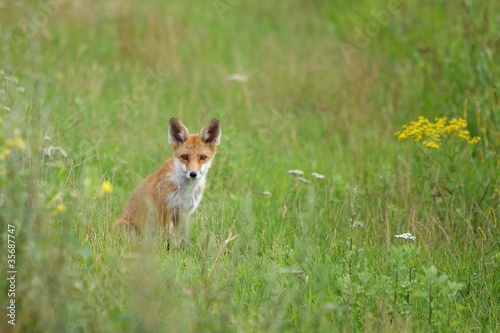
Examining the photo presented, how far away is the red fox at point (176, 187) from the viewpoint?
7199mm

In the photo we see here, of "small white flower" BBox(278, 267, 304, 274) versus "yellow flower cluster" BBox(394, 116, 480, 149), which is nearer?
"small white flower" BBox(278, 267, 304, 274)

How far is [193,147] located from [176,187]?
0.50m

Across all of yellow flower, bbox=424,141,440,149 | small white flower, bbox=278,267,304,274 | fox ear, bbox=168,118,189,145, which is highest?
fox ear, bbox=168,118,189,145

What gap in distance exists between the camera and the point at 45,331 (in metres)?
4.38

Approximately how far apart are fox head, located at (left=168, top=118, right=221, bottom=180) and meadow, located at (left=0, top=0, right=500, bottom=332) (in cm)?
51

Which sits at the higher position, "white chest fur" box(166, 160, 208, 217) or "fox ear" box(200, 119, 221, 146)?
"fox ear" box(200, 119, 221, 146)

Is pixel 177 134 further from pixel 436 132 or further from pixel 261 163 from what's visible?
pixel 436 132

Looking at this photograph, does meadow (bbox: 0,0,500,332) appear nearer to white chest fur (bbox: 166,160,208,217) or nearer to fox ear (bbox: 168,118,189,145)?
white chest fur (bbox: 166,160,208,217)

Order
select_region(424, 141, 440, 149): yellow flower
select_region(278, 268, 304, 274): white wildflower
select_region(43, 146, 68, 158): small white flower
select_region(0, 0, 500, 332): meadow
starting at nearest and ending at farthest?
select_region(0, 0, 500, 332): meadow
select_region(278, 268, 304, 274): white wildflower
select_region(43, 146, 68, 158): small white flower
select_region(424, 141, 440, 149): yellow flower

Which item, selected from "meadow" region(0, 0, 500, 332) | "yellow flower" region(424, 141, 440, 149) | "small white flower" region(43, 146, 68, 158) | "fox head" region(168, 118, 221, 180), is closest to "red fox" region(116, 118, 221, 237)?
"fox head" region(168, 118, 221, 180)

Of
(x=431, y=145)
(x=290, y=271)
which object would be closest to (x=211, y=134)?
(x=431, y=145)

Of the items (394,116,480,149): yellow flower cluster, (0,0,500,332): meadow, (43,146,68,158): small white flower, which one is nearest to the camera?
(0,0,500,332): meadow

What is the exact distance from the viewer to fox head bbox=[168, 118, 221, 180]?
24.3 feet

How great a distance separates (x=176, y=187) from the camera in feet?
24.4
